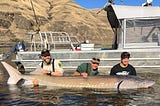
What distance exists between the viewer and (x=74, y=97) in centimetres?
1255

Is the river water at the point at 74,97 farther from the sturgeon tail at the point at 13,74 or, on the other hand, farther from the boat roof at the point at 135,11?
the boat roof at the point at 135,11

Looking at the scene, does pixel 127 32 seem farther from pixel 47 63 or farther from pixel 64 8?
pixel 64 8

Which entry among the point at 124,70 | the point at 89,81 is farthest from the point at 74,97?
the point at 124,70

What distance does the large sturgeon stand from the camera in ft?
42.2

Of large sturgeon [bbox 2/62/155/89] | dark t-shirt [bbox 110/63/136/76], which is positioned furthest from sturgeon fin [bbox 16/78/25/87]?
dark t-shirt [bbox 110/63/136/76]

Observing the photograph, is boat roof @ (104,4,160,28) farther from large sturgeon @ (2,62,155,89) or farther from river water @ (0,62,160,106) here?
large sturgeon @ (2,62,155,89)

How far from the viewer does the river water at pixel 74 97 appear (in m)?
11.7

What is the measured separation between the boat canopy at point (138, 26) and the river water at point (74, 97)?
20.8 ft

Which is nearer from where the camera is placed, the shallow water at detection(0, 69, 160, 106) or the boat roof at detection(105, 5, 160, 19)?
the shallow water at detection(0, 69, 160, 106)

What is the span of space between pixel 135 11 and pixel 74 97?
28.9 feet

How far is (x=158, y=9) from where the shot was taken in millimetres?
20156

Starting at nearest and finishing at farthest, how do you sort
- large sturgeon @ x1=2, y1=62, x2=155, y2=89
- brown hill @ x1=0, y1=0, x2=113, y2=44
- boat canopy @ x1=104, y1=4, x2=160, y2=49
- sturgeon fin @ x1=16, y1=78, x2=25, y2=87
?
large sturgeon @ x1=2, y1=62, x2=155, y2=89 → sturgeon fin @ x1=16, y1=78, x2=25, y2=87 → boat canopy @ x1=104, y1=4, x2=160, y2=49 → brown hill @ x1=0, y1=0, x2=113, y2=44

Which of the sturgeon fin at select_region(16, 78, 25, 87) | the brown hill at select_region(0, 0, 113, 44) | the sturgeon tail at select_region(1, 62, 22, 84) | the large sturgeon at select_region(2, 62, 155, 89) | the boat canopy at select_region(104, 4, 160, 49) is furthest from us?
the brown hill at select_region(0, 0, 113, 44)

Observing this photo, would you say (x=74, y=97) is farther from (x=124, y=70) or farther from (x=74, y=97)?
(x=124, y=70)
